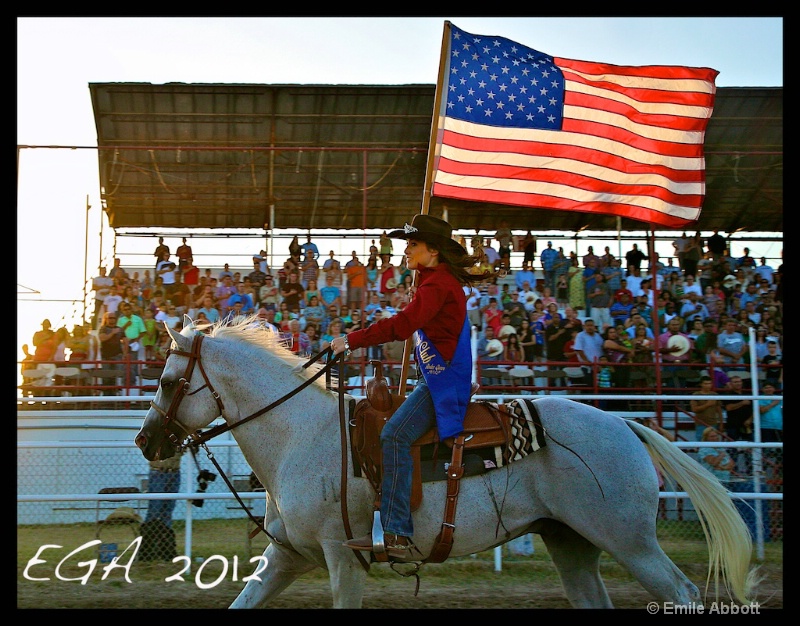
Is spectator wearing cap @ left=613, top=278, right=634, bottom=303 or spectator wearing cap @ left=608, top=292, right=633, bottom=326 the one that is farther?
spectator wearing cap @ left=613, top=278, right=634, bottom=303

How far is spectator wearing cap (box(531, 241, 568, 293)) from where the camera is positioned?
15746 millimetres

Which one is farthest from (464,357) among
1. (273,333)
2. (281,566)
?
(281,566)

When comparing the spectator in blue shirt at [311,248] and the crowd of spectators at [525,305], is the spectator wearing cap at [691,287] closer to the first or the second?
the crowd of spectators at [525,305]

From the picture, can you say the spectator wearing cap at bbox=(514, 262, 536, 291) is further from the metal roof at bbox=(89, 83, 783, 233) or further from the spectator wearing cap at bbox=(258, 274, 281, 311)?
the spectator wearing cap at bbox=(258, 274, 281, 311)

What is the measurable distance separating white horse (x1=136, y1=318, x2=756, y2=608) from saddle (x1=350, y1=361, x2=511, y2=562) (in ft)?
0.21

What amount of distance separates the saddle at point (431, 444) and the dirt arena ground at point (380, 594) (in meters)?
2.36

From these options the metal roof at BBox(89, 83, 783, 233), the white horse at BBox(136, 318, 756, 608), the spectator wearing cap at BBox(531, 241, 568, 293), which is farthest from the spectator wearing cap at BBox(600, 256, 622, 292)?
the white horse at BBox(136, 318, 756, 608)

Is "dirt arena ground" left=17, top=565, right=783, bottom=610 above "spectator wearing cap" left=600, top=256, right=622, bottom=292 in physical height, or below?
below

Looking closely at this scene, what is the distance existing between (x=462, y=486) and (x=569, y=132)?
4.95m

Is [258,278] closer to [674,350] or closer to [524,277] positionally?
[524,277]

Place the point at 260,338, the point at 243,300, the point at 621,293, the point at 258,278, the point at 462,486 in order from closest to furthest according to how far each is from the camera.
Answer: the point at 462,486
the point at 260,338
the point at 243,300
the point at 621,293
the point at 258,278

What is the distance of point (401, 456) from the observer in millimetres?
5121

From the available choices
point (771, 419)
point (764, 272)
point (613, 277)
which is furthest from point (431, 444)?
point (764, 272)
